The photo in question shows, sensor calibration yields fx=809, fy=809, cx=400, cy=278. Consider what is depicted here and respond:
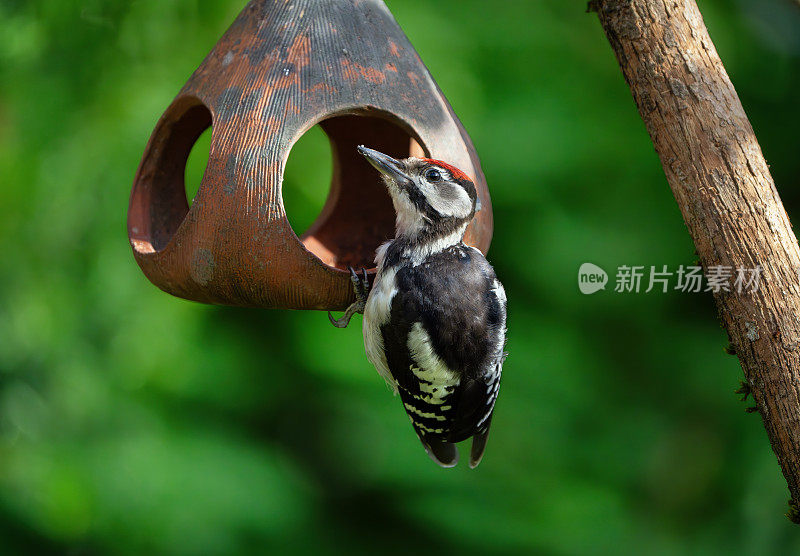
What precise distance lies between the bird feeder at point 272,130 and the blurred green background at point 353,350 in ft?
3.92

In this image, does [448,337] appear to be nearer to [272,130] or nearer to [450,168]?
[450,168]

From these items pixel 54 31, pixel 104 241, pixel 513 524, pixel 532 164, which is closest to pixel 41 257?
pixel 104 241

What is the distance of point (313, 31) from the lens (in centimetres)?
223

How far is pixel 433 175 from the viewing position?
2.19 meters

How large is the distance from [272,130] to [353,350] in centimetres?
186

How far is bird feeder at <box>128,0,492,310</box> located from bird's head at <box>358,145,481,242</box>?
9 cm

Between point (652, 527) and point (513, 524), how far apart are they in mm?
735

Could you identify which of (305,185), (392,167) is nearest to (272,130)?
(392,167)

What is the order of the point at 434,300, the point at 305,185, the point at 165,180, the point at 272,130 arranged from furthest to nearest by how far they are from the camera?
the point at 305,185
the point at 165,180
the point at 434,300
the point at 272,130

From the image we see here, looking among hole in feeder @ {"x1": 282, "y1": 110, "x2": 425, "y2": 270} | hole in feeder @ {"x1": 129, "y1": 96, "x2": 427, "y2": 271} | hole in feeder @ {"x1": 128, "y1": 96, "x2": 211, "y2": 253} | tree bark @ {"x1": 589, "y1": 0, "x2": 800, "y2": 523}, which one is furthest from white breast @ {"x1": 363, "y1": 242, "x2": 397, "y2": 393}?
tree bark @ {"x1": 589, "y1": 0, "x2": 800, "y2": 523}

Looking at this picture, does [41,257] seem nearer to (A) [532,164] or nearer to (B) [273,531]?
(B) [273,531]

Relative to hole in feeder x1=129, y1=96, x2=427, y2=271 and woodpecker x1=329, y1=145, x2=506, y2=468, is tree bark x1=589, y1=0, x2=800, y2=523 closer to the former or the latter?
A: woodpecker x1=329, y1=145, x2=506, y2=468

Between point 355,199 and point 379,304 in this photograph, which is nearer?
point 379,304

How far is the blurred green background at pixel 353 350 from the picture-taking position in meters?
3.53
